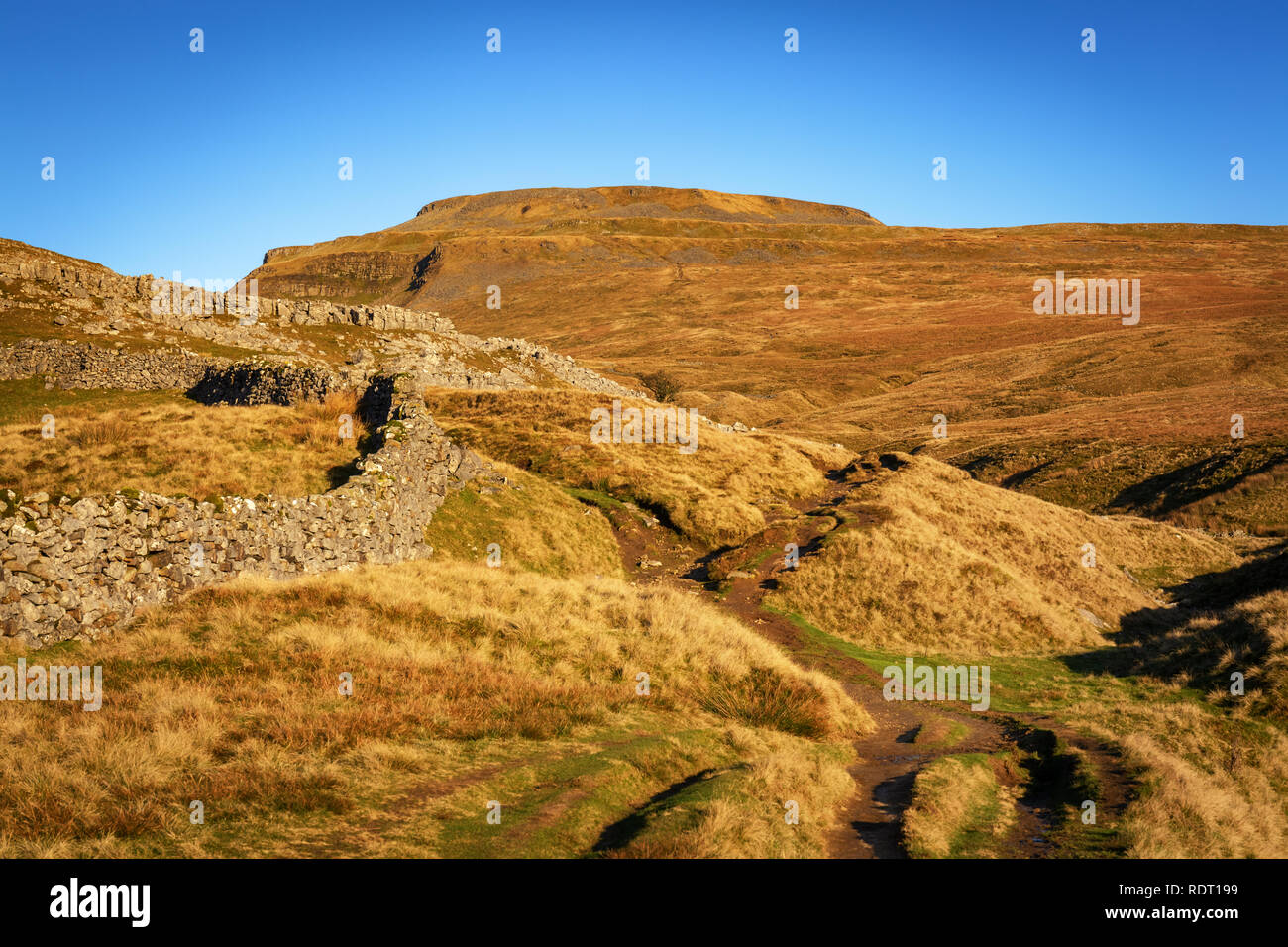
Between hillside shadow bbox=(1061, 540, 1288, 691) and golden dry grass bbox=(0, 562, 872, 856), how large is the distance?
13.4 metres

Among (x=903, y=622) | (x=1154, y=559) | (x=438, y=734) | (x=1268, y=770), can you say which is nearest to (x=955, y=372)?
(x=1154, y=559)

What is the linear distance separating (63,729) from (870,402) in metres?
109

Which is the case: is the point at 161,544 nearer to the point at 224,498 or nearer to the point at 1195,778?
the point at 224,498

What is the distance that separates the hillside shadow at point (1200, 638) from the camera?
23.4 meters

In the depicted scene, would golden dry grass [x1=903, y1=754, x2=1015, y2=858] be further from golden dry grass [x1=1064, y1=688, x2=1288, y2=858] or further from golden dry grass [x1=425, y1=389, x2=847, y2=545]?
golden dry grass [x1=425, y1=389, x2=847, y2=545]

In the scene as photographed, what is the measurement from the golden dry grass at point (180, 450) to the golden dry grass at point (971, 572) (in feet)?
58.9

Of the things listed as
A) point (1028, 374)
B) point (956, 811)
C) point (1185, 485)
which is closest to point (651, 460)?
point (956, 811)

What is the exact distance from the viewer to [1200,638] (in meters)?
26.5

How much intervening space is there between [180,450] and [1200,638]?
35856 mm

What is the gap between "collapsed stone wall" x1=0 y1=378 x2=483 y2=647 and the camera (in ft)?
43.6

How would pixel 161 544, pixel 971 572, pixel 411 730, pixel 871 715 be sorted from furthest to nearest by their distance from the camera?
pixel 971 572, pixel 871 715, pixel 161 544, pixel 411 730

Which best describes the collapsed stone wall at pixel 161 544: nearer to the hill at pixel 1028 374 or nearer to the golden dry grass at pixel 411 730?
the golden dry grass at pixel 411 730
